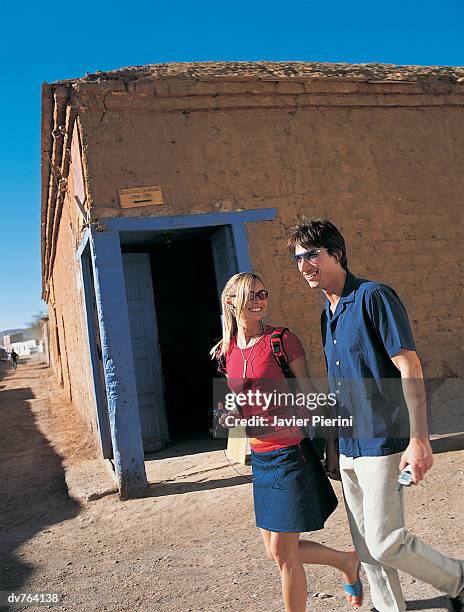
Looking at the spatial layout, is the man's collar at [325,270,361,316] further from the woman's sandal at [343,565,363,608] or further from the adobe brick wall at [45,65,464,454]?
the adobe brick wall at [45,65,464,454]

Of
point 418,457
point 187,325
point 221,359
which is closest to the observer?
point 418,457

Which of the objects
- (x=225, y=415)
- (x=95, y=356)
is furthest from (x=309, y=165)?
(x=225, y=415)

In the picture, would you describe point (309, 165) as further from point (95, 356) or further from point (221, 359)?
point (221, 359)

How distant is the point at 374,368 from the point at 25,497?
189 inches

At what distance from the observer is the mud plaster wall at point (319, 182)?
18.4ft

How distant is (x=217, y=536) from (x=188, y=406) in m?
5.91

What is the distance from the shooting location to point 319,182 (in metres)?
5.95

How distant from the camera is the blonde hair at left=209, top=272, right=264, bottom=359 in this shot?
2.68 metres

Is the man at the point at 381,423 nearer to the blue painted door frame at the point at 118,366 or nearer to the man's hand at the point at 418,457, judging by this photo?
the man's hand at the point at 418,457

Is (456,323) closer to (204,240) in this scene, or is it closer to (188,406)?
(204,240)

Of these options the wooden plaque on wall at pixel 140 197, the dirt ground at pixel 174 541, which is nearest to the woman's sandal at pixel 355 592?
the dirt ground at pixel 174 541

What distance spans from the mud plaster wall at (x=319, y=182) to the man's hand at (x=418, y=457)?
3.58 metres

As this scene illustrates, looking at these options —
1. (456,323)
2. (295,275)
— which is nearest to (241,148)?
(295,275)

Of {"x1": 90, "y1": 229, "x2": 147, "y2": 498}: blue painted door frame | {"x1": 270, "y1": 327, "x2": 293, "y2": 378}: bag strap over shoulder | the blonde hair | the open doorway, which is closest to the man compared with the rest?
{"x1": 270, "y1": 327, "x2": 293, "y2": 378}: bag strap over shoulder
